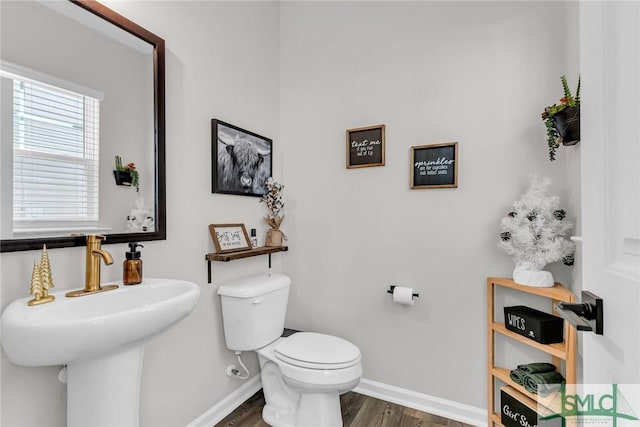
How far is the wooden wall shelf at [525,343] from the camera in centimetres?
133

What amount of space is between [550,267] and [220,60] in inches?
84.1

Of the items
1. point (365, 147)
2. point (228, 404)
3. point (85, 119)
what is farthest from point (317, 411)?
point (85, 119)

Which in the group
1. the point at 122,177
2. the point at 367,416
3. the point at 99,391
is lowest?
the point at 367,416

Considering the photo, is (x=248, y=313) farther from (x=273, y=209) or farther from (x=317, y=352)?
(x=273, y=209)

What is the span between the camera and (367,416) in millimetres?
1826

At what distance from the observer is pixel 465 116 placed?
1.78 metres

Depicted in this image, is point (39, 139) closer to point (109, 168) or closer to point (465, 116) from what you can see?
point (109, 168)

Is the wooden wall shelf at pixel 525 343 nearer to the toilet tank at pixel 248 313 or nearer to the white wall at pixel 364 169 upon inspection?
the white wall at pixel 364 169

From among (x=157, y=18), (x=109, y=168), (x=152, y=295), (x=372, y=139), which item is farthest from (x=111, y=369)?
(x=372, y=139)

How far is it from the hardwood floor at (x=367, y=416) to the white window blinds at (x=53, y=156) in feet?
4.48

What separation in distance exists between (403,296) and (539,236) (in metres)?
0.76

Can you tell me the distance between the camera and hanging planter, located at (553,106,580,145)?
48.5 inches

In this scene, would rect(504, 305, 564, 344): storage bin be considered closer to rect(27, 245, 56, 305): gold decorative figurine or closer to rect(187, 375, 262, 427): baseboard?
rect(187, 375, 262, 427): baseboard

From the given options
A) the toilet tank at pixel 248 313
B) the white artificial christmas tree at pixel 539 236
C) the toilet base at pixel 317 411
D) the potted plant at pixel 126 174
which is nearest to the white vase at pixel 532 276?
the white artificial christmas tree at pixel 539 236
